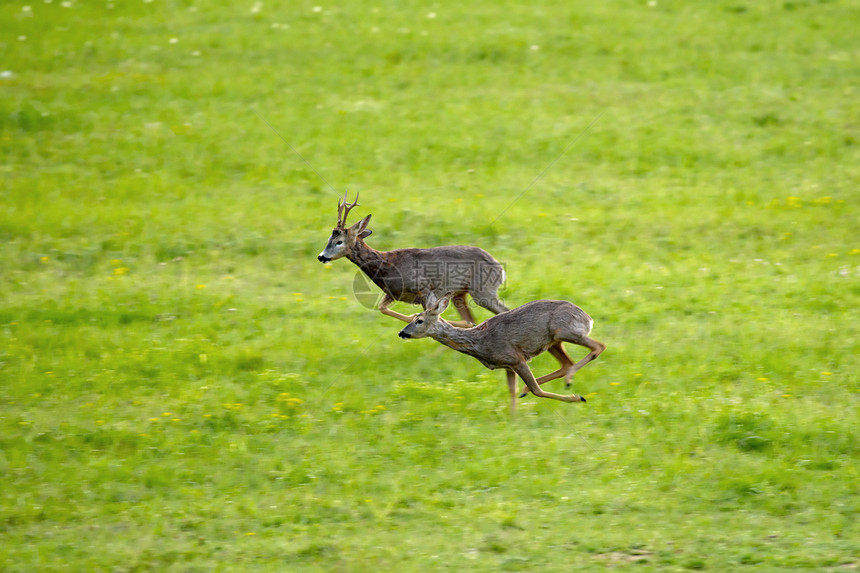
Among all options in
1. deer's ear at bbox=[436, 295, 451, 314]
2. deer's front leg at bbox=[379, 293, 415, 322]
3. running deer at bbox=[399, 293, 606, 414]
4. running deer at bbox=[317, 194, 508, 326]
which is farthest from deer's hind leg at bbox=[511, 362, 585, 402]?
deer's front leg at bbox=[379, 293, 415, 322]

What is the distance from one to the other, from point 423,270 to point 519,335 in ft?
6.55

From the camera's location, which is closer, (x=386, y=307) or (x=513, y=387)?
(x=513, y=387)

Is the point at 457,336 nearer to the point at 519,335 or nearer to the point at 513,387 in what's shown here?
the point at 519,335

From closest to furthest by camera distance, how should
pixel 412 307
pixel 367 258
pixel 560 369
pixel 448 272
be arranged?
pixel 560 369 < pixel 448 272 < pixel 367 258 < pixel 412 307

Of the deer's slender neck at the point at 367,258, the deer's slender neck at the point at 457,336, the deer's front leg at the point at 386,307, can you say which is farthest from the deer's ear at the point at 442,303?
the deer's slender neck at the point at 367,258

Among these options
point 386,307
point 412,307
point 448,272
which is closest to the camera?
point 448,272

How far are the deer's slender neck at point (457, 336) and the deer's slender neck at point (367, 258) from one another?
1.78m

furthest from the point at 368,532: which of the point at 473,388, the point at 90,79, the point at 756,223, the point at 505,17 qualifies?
the point at 505,17

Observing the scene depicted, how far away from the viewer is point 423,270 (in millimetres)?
10641

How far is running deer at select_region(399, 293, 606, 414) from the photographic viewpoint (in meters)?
8.97

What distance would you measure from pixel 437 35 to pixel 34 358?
13.2 metres

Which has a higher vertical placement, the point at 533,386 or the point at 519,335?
the point at 519,335

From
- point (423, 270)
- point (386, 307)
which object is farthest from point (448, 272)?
point (386, 307)

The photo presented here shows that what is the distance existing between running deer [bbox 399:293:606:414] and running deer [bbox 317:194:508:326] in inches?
46.4
